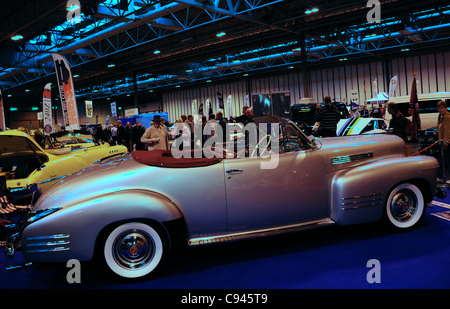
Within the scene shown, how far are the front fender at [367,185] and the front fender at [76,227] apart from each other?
2.18 m

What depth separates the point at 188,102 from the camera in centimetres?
4181

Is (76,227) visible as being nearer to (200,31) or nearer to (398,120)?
(398,120)

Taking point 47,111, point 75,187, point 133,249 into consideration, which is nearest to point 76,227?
point 75,187

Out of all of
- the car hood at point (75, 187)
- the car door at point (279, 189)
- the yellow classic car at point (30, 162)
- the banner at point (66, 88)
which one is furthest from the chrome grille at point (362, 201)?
the banner at point (66, 88)

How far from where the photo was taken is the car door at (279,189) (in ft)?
11.4

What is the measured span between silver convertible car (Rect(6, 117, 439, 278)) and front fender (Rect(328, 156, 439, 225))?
12 millimetres

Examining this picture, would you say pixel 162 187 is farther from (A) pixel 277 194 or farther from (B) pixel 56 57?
(B) pixel 56 57

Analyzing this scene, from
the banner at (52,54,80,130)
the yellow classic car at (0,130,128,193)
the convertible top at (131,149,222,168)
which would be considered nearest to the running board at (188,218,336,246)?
the convertible top at (131,149,222,168)

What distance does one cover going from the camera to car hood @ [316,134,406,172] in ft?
12.9

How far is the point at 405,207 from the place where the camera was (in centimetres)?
410

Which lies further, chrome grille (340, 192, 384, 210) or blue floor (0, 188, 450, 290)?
chrome grille (340, 192, 384, 210)

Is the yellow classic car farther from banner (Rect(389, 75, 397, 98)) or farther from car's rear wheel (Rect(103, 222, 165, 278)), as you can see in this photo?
banner (Rect(389, 75, 397, 98))

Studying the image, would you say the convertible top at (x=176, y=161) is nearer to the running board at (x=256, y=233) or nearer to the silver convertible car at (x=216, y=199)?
the silver convertible car at (x=216, y=199)

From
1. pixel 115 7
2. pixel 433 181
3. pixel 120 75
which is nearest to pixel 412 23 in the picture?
pixel 115 7
